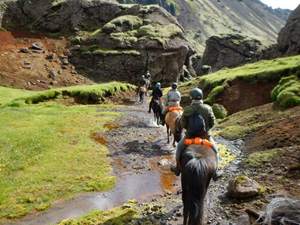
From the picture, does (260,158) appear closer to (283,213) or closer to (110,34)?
(283,213)

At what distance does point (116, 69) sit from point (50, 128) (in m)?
29.0

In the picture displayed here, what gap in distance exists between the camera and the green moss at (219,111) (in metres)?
21.8

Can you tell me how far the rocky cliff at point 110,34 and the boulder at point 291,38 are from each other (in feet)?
71.6

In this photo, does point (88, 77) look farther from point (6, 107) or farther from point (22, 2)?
point (22, 2)

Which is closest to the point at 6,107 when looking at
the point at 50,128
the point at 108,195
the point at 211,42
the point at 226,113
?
the point at 50,128

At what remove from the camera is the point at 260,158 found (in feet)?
37.3

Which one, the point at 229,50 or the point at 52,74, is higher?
the point at 229,50

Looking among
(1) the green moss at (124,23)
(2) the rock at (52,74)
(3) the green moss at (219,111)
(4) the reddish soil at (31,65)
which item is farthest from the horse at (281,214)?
(1) the green moss at (124,23)

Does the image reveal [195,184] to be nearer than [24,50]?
Yes

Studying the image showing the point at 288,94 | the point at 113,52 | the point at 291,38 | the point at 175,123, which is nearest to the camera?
the point at 175,123

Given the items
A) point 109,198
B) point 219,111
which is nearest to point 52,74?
point 219,111

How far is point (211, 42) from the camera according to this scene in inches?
3716

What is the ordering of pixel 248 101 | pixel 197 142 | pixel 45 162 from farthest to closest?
pixel 248 101 < pixel 45 162 < pixel 197 142

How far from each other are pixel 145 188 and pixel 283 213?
220 inches
